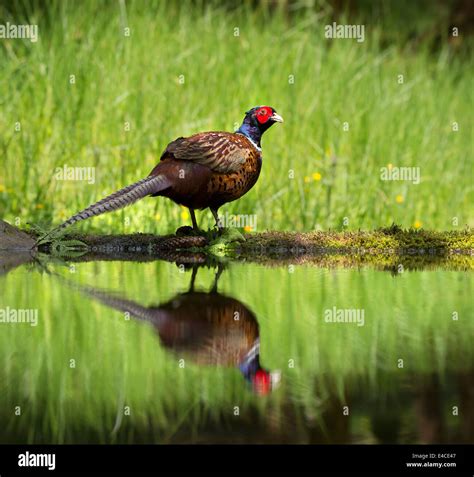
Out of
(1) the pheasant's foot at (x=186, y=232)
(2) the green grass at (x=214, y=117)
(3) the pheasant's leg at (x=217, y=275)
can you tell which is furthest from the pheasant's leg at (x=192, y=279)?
(2) the green grass at (x=214, y=117)

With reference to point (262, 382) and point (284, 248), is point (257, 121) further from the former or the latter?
point (262, 382)

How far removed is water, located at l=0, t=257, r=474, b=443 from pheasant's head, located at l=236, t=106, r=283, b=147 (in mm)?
1631

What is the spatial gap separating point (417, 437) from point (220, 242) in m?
4.81

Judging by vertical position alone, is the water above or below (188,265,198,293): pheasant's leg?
below

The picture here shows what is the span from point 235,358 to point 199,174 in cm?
333

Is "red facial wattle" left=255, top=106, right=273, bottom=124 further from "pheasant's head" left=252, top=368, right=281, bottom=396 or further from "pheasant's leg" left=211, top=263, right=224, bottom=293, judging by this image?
"pheasant's head" left=252, top=368, right=281, bottom=396

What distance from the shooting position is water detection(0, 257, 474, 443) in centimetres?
419

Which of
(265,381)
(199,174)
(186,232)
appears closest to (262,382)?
(265,381)

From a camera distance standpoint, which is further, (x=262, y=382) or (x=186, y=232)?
(x=186, y=232)

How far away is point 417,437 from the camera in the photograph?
4066mm

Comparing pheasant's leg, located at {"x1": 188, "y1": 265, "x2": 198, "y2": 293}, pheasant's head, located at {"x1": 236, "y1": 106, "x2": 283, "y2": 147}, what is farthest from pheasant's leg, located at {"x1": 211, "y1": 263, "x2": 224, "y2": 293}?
pheasant's head, located at {"x1": 236, "y1": 106, "x2": 283, "y2": 147}

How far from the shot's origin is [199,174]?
27.0 ft

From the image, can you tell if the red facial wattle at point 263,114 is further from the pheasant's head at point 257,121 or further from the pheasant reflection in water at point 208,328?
the pheasant reflection in water at point 208,328

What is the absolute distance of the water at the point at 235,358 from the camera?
13.8 ft
